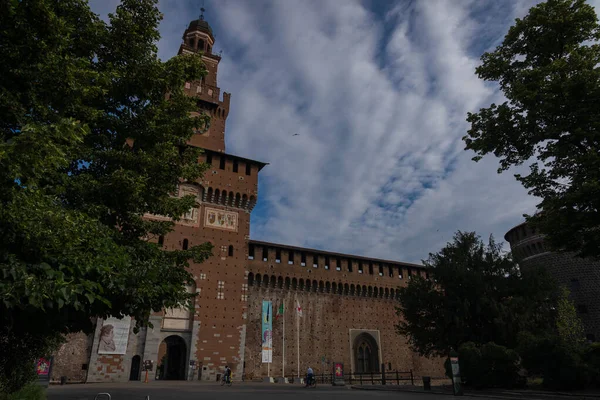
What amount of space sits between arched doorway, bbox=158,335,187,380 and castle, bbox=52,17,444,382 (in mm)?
99

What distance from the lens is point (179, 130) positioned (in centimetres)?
1067

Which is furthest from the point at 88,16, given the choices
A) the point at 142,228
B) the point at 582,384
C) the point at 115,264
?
the point at 582,384

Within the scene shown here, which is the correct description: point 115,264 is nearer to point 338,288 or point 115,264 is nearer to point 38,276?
point 38,276

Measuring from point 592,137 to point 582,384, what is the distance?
8.65m

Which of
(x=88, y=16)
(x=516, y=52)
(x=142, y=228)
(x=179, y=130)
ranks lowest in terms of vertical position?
(x=142, y=228)

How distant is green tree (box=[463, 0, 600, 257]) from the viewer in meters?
11.5

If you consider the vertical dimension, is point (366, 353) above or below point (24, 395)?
above

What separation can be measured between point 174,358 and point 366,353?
57.0 feet

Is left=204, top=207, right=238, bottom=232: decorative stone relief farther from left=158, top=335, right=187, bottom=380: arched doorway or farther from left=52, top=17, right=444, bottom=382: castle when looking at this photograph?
left=158, top=335, right=187, bottom=380: arched doorway

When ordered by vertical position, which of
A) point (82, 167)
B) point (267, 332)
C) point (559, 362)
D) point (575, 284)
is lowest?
point (559, 362)

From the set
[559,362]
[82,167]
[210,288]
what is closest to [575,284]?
[559,362]

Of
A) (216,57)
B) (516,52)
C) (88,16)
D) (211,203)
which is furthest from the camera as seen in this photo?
(216,57)

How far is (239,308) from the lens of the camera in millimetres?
30094

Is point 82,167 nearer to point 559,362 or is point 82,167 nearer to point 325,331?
point 559,362
